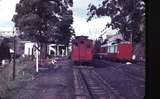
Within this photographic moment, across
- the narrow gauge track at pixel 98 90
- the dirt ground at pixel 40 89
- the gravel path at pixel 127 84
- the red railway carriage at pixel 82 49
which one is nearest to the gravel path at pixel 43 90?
the dirt ground at pixel 40 89

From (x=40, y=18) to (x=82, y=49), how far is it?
943cm

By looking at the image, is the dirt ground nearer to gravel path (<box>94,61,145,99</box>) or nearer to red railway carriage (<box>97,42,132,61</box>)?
gravel path (<box>94,61,145,99</box>)

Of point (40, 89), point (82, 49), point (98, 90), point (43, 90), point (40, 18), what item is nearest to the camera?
point (43, 90)

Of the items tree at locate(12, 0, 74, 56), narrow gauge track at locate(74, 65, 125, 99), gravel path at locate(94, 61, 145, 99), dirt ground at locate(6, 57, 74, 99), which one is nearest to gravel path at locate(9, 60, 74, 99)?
dirt ground at locate(6, 57, 74, 99)

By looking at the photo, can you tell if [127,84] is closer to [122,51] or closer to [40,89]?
[40,89]

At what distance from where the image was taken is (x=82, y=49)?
172 feet

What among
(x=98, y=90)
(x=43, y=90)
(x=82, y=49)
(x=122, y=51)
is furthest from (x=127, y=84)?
(x=122, y=51)

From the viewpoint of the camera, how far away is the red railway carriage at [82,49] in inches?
2062

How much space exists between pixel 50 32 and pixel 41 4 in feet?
18.8

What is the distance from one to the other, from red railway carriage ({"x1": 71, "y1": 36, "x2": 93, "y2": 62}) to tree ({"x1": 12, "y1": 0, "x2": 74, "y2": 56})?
6.53m
